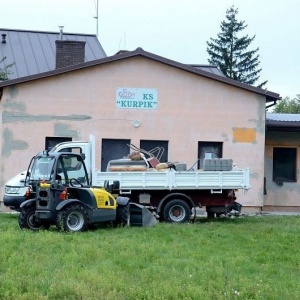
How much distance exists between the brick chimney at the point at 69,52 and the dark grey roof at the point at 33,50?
7.54m

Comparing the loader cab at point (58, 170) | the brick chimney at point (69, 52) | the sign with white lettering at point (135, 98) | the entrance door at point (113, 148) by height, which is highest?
the brick chimney at point (69, 52)

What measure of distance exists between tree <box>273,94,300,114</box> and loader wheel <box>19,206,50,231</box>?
5624 cm

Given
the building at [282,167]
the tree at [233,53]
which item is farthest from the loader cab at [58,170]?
the tree at [233,53]

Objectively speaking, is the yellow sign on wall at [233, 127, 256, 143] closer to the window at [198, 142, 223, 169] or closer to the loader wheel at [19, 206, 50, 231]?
the window at [198, 142, 223, 169]

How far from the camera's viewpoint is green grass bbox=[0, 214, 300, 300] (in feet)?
29.4

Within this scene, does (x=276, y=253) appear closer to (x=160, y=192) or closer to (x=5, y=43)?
(x=160, y=192)

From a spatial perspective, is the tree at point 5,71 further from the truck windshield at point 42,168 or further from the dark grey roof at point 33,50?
the truck windshield at point 42,168

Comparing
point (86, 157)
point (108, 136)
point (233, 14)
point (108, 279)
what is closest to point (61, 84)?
point (108, 136)

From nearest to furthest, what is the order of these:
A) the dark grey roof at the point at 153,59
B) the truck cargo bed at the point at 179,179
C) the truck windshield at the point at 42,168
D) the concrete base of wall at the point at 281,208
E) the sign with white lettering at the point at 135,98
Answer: the truck windshield at the point at 42,168 < the truck cargo bed at the point at 179,179 < the dark grey roof at the point at 153,59 < the sign with white lettering at the point at 135,98 < the concrete base of wall at the point at 281,208

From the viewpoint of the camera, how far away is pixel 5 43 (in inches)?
1554

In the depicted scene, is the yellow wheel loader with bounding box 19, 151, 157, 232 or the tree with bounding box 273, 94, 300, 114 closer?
the yellow wheel loader with bounding box 19, 151, 157, 232

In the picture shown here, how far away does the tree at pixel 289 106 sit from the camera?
235 ft

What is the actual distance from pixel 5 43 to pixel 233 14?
33914 mm

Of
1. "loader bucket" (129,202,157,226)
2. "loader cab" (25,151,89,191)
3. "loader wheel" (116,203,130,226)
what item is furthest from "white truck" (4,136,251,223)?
"loader wheel" (116,203,130,226)
